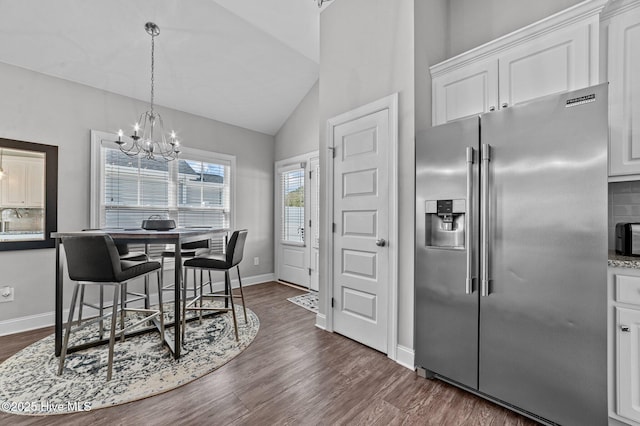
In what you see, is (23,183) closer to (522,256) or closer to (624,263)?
(522,256)

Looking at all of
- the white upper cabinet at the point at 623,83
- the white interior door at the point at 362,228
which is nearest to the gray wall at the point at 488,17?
the white upper cabinet at the point at 623,83

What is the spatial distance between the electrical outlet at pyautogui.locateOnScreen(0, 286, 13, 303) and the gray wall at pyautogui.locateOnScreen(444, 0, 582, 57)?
4.72 metres

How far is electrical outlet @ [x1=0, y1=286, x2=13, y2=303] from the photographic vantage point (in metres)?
2.84

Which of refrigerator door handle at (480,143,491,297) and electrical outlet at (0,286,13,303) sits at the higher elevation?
refrigerator door handle at (480,143,491,297)

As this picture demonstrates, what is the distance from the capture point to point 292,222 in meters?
4.90

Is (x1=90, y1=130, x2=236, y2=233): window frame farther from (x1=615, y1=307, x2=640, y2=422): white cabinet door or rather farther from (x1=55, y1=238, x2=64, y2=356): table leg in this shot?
(x1=615, y1=307, x2=640, y2=422): white cabinet door

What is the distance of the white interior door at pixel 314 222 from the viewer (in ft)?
14.6

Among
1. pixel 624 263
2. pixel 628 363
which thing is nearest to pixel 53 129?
pixel 624 263

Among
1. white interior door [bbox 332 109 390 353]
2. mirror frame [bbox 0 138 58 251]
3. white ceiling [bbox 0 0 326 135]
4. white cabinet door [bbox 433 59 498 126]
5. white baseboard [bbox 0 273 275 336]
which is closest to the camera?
white cabinet door [bbox 433 59 498 126]

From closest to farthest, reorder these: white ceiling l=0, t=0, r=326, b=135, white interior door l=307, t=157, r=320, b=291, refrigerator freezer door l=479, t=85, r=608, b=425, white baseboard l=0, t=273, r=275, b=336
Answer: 1. refrigerator freezer door l=479, t=85, r=608, b=425
2. white ceiling l=0, t=0, r=326, b=135
3. white baseboard l=0, t=273, r=275, b=336
4. white interior door l=307, t=157, r=320, b=291

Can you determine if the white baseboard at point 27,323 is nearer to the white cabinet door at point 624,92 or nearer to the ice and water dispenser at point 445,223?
the ice and water dispenser at point 445,223

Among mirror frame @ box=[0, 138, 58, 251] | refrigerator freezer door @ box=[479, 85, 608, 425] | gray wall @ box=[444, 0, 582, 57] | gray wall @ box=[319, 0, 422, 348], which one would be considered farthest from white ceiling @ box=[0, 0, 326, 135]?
refrigerator freezer door @ box=[479, 85, 608, 425]

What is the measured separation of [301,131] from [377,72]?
2306 millimetres

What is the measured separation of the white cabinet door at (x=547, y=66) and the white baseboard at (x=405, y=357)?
2000 mm
